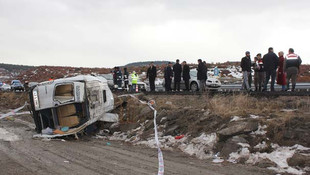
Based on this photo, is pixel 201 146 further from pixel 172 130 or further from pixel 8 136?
pixel 8 136

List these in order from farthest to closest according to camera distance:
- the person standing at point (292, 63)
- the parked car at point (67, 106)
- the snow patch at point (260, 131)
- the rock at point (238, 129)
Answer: the person standing at point (292, 63)
the parked car at point (67, 106)
the rock at point (238, 129)
the snow patch at point (260, 131)

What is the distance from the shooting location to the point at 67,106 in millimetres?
10289

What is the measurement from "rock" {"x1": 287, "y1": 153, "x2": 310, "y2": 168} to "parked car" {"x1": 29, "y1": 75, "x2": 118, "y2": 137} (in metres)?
6.20

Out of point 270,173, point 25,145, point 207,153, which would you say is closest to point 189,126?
point 207,153

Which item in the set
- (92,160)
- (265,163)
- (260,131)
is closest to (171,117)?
(260,131)

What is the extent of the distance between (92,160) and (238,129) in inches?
141

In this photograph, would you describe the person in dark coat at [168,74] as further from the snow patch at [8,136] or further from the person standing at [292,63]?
the snow patch at [8,136]

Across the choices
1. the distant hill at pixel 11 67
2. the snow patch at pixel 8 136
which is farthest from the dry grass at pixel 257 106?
the distant hill at pixel 11 67

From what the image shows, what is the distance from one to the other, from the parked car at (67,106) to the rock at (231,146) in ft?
15.4

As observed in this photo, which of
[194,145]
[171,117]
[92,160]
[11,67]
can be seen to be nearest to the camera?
[92,160]

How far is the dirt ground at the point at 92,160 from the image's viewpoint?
583 cm

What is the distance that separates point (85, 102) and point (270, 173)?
6.10 metres

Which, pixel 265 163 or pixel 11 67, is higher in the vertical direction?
pixel 11 67

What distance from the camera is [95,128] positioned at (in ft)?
35.8
